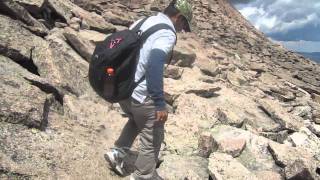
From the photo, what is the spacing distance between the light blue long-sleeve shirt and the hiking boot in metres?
1.31

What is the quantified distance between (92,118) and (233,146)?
286cm

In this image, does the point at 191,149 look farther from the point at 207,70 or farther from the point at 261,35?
the point at 261,35

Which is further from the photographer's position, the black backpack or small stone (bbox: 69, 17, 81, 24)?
small stone (bbox: 69, 17, 81, 24)

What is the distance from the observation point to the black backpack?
269 inches

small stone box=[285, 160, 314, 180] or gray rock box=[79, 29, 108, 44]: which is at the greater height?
small stone box=[285, 160, 314, 180]

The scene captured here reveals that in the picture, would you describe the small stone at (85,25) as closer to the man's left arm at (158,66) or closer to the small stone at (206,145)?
the small stone at (206,145)

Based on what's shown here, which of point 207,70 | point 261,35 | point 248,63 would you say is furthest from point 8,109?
point 261,35

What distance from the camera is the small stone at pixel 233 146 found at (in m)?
9.81

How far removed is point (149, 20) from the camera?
7090 millimetres

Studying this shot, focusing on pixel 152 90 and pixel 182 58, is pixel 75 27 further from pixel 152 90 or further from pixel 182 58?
pixel 152 90

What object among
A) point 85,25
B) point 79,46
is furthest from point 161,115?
point 85,25

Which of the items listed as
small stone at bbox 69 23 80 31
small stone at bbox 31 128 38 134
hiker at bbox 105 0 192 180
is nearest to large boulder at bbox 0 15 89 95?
small stone at bbox 31 128 38 134

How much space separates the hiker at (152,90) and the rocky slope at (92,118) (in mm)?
967

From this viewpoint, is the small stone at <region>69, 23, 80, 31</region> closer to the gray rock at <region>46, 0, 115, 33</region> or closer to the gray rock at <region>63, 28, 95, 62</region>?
the gray rock at <region>46, 0, 115, 33</region>
